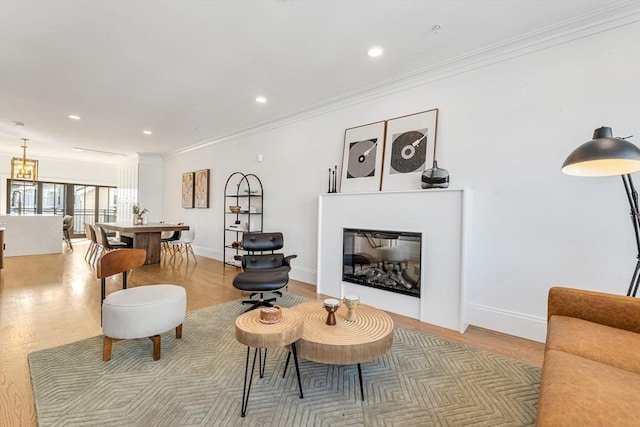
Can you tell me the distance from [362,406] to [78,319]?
3014 millimetres

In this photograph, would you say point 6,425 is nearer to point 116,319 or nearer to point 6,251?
point 116,319

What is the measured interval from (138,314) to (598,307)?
316 centimetres

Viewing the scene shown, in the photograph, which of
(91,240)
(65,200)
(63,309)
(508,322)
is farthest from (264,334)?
(65,200)

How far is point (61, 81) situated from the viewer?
3.70 m

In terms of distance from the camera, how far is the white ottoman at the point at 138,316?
2139mm

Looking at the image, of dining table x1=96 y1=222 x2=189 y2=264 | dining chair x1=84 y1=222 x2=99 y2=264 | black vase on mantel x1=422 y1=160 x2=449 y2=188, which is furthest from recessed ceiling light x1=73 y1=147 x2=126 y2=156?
black vase on mantel x1=422 y1=160 x2=449 y2=188

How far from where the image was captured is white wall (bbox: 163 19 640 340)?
2355 mm

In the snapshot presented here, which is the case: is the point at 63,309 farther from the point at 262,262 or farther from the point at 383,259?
the point at 383,259

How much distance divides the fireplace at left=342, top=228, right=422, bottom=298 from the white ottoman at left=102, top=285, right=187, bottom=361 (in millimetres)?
2105

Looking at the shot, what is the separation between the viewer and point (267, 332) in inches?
63.9

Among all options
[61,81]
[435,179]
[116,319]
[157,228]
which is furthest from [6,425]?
[157,228]

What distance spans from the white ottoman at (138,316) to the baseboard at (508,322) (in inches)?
113

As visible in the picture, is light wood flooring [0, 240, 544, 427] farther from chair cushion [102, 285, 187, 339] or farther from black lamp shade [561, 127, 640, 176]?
black lamp shade [561, 127, 640, 176]

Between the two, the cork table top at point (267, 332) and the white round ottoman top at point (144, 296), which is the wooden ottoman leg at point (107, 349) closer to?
the white round ottoman top at point (144, 296)
